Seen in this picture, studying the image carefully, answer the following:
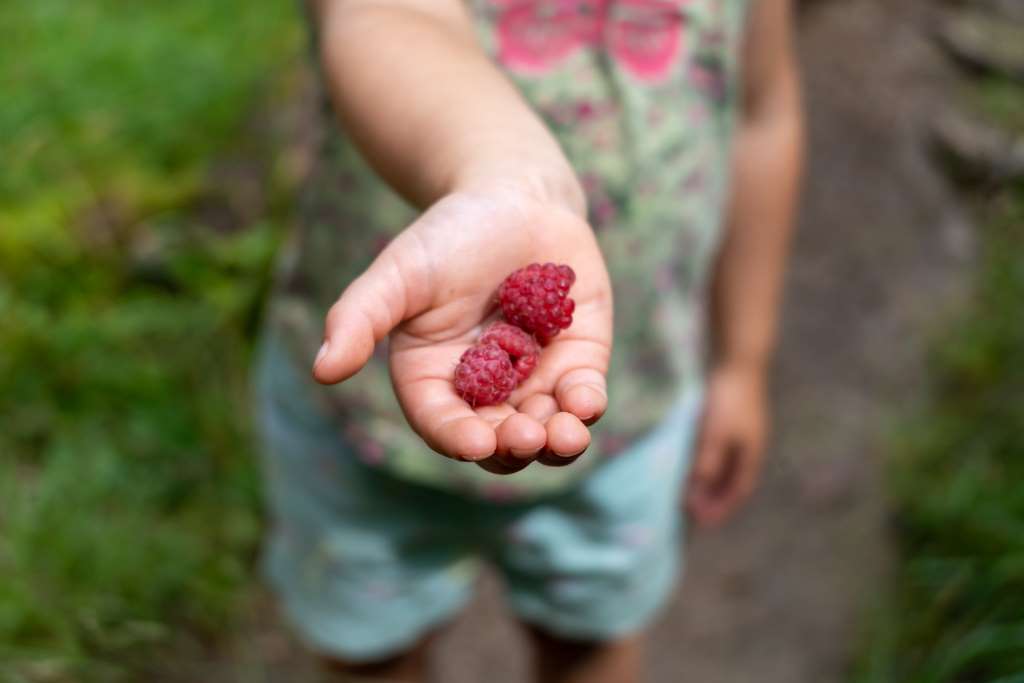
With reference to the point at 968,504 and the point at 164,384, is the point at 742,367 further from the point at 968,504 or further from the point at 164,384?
the point at 164,384

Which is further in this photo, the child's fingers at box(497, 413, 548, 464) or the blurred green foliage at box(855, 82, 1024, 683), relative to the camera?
the blurred green foliage at box(855, 82, 1024, 683)

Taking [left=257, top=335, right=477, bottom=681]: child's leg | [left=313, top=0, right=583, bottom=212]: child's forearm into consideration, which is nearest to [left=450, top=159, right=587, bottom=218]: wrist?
[left=313, top=0, right=583, bottom=212]: child's forearm

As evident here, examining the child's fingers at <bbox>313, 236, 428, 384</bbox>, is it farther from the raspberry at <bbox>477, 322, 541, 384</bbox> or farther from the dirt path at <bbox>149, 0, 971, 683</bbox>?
the dirt path at <bbox>149, 0, 971, 683</bbox>

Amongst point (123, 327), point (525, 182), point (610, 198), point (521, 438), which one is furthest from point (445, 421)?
point (123, 327)

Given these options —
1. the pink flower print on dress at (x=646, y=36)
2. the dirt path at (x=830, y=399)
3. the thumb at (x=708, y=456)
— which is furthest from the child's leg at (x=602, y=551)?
the dirt path at (x=830, y=399)

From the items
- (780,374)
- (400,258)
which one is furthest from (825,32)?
(400,258)

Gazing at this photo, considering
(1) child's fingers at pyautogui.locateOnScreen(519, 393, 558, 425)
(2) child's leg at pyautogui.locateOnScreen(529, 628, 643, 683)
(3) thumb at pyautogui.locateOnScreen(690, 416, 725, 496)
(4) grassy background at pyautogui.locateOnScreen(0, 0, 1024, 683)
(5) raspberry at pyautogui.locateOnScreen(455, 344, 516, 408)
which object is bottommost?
(4) grassy background at pyautogui.locateOnScreen(0, 0, 1024, 683)

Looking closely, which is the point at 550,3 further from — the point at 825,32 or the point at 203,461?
the point at 825,32

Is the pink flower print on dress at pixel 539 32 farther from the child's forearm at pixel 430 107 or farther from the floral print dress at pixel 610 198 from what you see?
the child's forearm at pixel 430 107
